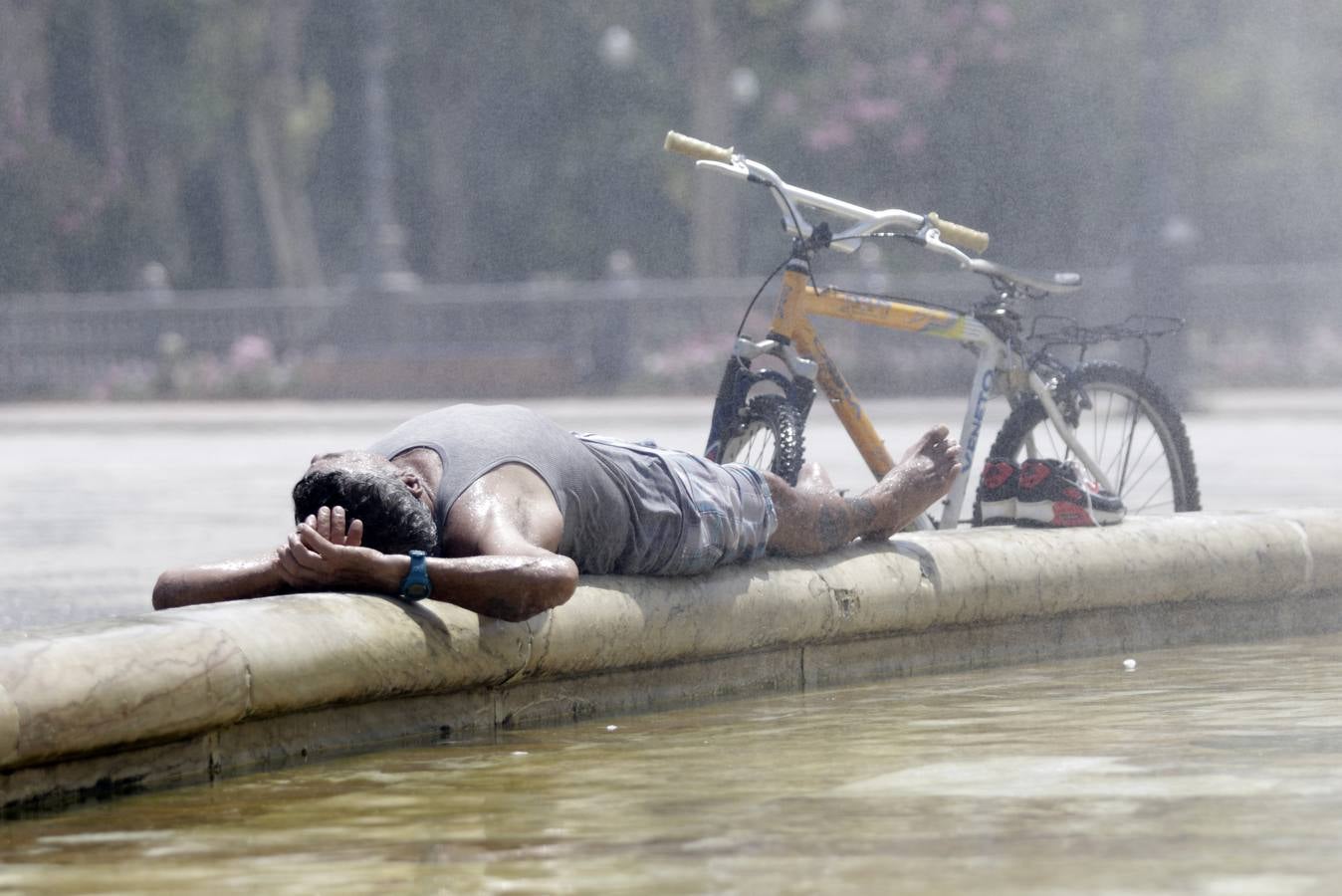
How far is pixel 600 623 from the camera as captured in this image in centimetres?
541

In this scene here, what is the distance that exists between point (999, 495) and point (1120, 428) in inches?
54.1

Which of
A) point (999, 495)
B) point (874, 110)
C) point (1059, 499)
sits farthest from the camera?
point (874, 110)

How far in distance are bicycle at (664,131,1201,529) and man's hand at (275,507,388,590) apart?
2.38 metres

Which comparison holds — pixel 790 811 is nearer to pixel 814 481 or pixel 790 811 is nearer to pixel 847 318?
pixel 814 481

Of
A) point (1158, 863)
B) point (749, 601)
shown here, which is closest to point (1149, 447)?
point (749, 601)

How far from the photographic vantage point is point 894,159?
33.4 meters

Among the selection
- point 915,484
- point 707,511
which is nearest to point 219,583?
point 707,511

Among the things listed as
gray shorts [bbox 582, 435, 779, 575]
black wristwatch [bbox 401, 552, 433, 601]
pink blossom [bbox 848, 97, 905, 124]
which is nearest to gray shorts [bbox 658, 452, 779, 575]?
gray shorts [bbox 582, 435, 779, 575]

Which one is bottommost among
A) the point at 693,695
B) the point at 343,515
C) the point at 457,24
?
the point at 693,695

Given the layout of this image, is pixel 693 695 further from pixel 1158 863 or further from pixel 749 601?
pixel 1158 863

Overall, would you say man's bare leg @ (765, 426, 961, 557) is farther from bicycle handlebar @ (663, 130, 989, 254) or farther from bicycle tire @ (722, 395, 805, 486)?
bicycle handlebar @ (663, 130, 989, 254)

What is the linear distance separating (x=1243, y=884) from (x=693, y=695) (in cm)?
250

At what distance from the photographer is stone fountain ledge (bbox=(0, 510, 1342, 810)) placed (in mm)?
4449

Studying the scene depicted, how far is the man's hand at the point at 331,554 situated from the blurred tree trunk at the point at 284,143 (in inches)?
1192
